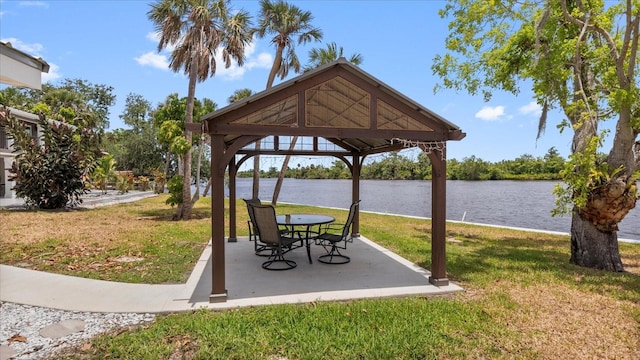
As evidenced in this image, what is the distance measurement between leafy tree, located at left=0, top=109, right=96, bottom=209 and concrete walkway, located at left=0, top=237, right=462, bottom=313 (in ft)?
32.0

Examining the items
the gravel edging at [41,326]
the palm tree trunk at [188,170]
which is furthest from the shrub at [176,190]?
the gravel edging at [41,326]

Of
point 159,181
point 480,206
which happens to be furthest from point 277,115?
point 159,181

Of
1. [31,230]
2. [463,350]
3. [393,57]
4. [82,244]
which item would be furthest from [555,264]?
[31,230]

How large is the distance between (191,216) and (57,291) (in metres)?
8.97

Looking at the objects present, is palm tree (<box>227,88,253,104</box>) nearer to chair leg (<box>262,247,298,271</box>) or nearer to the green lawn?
the green lawn

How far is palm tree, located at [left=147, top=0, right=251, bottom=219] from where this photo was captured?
→ 41.2ft

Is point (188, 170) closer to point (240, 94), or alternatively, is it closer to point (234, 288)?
point (234, 288)

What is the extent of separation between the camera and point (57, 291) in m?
5.25

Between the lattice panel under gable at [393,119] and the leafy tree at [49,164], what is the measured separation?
1436 cm

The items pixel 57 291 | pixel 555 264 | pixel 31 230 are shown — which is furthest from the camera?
pixel 31 230

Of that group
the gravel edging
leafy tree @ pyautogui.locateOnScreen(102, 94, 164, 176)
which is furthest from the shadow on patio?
leafy tree @ pyautogui.locateOnScreen(102, 94, 164, 176)

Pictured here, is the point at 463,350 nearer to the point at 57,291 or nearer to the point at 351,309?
the point at 351,309

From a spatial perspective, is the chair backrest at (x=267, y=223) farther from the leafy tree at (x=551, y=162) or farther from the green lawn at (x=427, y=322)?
the leafy tree at (x=551, y=162)

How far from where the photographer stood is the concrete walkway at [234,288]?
4.84 meters
